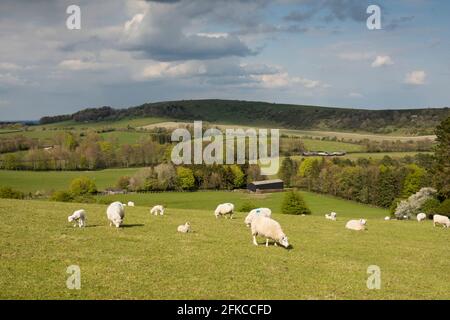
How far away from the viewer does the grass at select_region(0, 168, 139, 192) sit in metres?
109

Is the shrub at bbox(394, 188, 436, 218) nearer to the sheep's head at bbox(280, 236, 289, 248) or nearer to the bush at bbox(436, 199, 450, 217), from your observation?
the bush at bbox(436, 199, 450, 217)

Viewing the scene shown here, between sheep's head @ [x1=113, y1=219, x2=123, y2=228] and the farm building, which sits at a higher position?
sheep's head @ [x1=113, y1=219, x2=123, y2=228]

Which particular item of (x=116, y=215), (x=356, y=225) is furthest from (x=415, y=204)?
(x=116, y=215)

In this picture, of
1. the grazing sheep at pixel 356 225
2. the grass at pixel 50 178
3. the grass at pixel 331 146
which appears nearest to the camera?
the grazing sheep at pixel 356 225

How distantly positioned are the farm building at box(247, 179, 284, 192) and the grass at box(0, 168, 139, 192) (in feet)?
116

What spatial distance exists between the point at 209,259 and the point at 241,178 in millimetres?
109536

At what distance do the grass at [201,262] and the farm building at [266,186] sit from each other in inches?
3480

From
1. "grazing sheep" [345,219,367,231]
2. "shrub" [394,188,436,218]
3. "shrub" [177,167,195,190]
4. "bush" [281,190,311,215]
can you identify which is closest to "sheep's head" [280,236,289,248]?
"grazing sheep" [345,219,367,231]

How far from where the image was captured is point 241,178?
129500 mm

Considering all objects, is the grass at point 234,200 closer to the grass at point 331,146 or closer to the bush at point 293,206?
the bush at point 293,206

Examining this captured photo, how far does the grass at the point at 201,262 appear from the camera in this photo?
608 inches

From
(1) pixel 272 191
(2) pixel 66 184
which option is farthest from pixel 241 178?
(2) pixel 66 184

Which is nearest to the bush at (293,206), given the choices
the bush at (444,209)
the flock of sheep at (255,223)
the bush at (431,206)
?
the bush at (431,206)

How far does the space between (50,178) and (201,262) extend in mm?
111764
